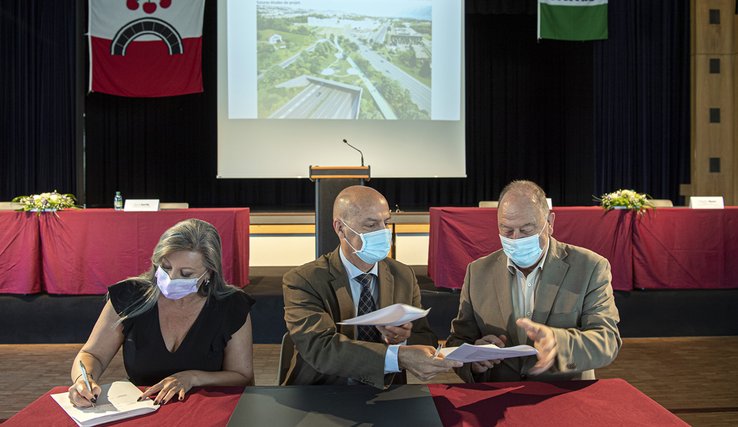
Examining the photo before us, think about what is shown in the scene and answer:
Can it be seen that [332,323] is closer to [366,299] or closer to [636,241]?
[366,299]

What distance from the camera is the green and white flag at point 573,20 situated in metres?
8.30

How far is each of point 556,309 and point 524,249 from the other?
0.22m

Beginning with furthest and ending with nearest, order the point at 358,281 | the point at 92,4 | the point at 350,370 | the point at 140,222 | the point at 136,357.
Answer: the point at 92,4 → the point at 140,222 → the point at 358,281 → the point at 136,357 → the point at 350,370

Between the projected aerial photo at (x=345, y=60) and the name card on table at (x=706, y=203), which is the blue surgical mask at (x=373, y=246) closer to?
the name card on table at (x=706, y=203)

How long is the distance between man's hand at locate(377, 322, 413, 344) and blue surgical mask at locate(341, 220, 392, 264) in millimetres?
255

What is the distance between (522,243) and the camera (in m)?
2.10

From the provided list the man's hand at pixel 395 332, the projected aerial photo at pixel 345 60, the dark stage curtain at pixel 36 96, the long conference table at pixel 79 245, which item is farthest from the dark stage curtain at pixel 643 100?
the man's hand at pixel 395 332

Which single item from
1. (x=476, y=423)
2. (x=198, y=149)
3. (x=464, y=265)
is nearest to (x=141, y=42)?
(x=198, y=149)

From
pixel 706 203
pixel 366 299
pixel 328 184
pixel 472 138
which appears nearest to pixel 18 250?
pixel 328 184

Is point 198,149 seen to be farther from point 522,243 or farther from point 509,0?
point 522,243

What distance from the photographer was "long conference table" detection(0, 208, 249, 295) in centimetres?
483

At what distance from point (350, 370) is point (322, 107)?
709 cm

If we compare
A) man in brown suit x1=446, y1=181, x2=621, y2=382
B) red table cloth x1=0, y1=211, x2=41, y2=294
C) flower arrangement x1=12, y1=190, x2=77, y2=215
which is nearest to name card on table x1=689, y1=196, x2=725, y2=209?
man in brown suit x1=446, y1=181, x2=621, y2=382

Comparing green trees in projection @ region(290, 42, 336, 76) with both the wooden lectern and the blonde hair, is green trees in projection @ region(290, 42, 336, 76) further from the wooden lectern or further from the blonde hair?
the blonde hair
